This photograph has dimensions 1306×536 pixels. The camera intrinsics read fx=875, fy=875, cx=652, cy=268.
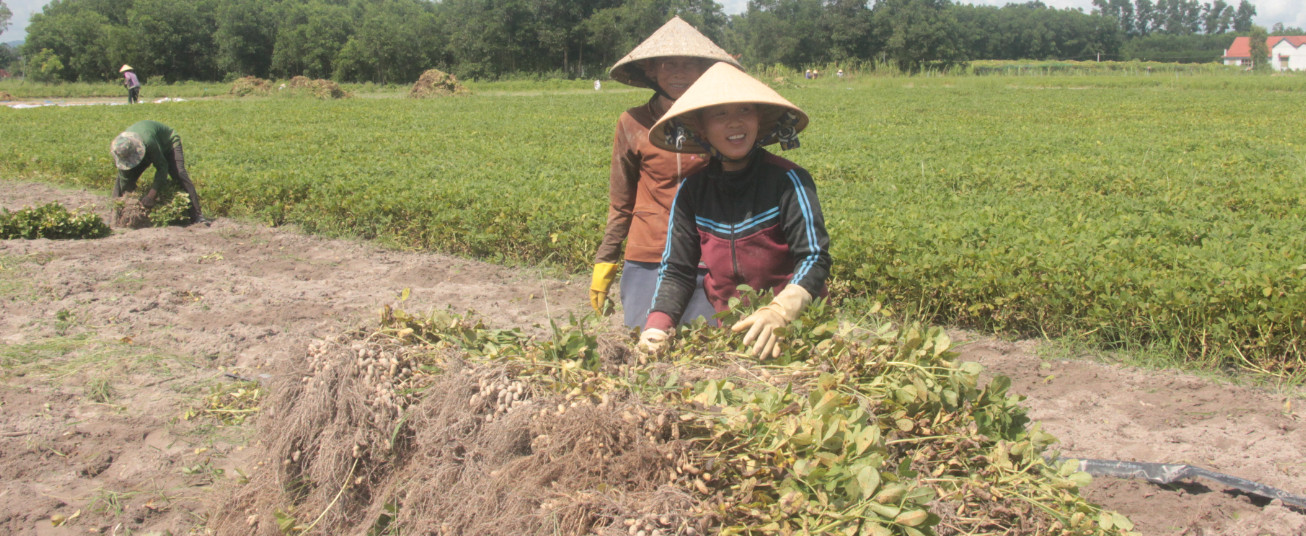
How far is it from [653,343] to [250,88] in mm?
43708

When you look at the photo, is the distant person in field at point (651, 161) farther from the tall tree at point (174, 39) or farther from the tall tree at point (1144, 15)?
the tall tree at point (1144, 15)

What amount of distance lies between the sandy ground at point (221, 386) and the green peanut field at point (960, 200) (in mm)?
308

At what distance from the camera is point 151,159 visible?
8.88 meters

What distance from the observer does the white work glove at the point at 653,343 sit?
224 cm

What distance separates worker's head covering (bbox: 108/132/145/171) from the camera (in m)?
8.35

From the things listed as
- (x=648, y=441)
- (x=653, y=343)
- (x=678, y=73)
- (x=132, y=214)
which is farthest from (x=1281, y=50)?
(x=648, y=441)

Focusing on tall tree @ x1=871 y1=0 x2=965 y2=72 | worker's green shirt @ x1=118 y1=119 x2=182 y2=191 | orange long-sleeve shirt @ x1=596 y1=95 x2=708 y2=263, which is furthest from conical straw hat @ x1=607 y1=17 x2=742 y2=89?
tall tree @ x1=871 y1=0 x2=965 y2=72

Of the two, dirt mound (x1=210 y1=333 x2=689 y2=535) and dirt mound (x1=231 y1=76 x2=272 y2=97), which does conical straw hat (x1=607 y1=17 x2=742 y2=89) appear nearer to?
dirt mound (x1=210 y1=333 x2=689 y2=535)

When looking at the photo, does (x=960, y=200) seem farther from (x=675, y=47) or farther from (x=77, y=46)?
(x=77, y=46)

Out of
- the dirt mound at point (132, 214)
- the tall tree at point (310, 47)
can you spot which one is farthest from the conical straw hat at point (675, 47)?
the tall tree at point (310, 47)

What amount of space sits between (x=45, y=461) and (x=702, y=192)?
2.83 meters

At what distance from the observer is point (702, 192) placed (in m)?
2.79

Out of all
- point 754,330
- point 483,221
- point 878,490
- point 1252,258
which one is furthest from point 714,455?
point 483,221

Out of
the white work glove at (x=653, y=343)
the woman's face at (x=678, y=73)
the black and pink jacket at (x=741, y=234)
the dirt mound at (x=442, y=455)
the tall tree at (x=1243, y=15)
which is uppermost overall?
the tall tree at (x=1243, y=15)
